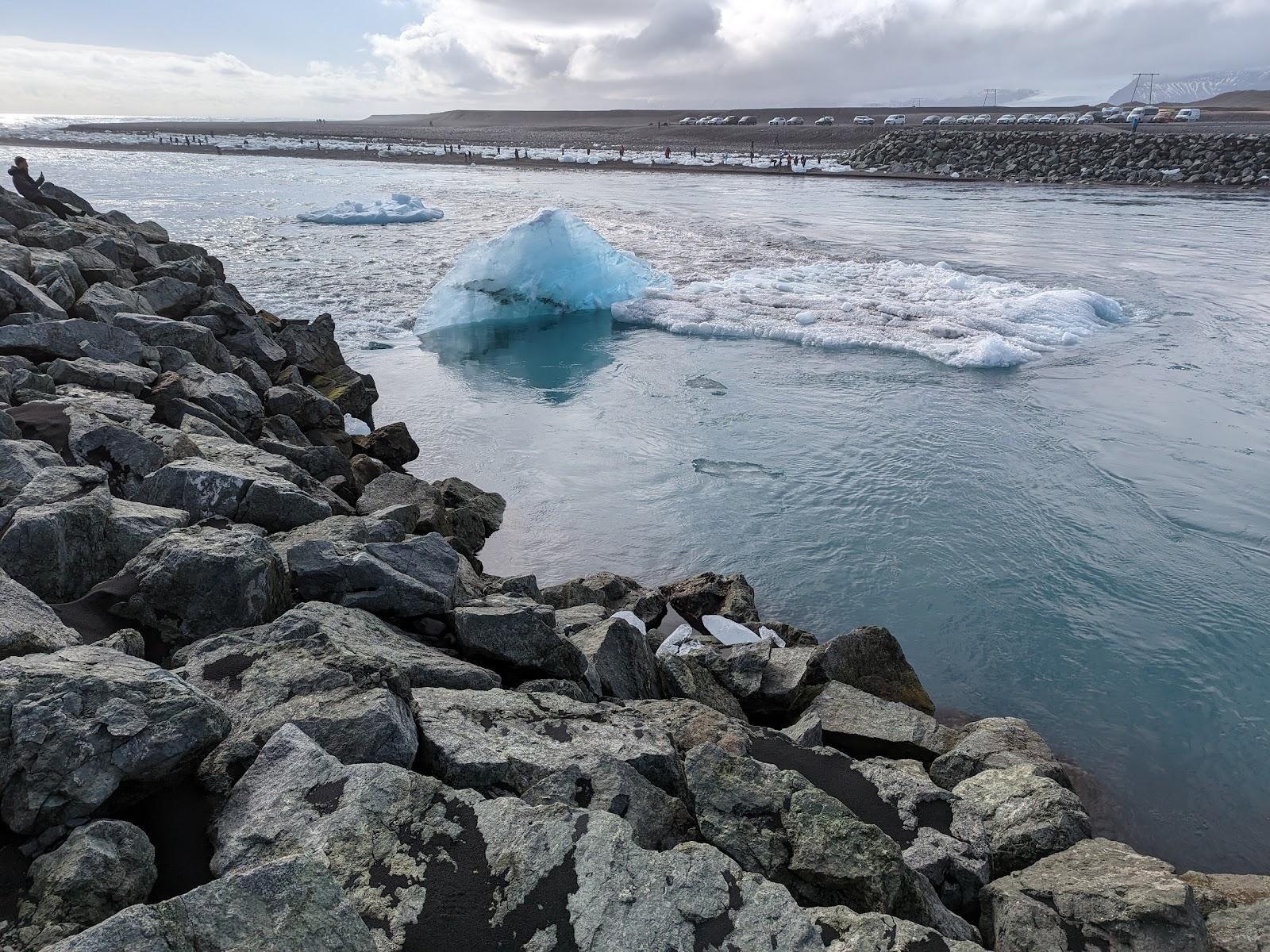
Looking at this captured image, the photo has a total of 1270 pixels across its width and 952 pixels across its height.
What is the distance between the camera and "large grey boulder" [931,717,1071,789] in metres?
3.60

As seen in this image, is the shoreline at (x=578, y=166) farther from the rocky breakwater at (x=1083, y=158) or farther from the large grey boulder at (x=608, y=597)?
the large grey boulder at (x=608, y=597)

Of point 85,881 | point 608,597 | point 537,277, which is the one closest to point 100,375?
point 608,597

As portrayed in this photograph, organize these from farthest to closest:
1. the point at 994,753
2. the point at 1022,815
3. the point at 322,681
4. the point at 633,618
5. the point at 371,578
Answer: the point at 633,618 → the point at 994,753 → the point at 371,578 → the point at 1022,815 → the point at 322,681

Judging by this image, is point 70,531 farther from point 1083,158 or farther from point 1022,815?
point 1083,158

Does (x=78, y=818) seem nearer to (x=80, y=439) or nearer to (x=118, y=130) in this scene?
(x=80, y=439)

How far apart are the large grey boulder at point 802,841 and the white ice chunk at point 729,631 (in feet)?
6.54

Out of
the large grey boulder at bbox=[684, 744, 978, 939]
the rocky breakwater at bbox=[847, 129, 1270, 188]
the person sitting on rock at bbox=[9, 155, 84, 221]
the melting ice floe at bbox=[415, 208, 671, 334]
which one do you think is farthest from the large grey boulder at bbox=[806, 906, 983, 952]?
the rocky breakwater at bbox=[847, 129, 1270, 188]

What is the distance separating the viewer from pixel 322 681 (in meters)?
2.79

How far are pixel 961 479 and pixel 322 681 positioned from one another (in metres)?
6.06

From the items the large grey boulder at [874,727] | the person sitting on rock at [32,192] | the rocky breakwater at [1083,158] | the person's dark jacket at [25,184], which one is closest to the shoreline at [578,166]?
the rocky breakwater at [1083,158]

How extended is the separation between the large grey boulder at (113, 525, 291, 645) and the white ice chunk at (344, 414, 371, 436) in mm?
4732

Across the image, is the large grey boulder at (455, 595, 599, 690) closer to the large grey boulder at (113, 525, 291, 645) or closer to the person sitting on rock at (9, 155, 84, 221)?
the large grey boulder at (113, 525, 291, 645)

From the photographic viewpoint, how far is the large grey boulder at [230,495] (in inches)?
160

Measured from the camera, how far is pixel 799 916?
2.10m
